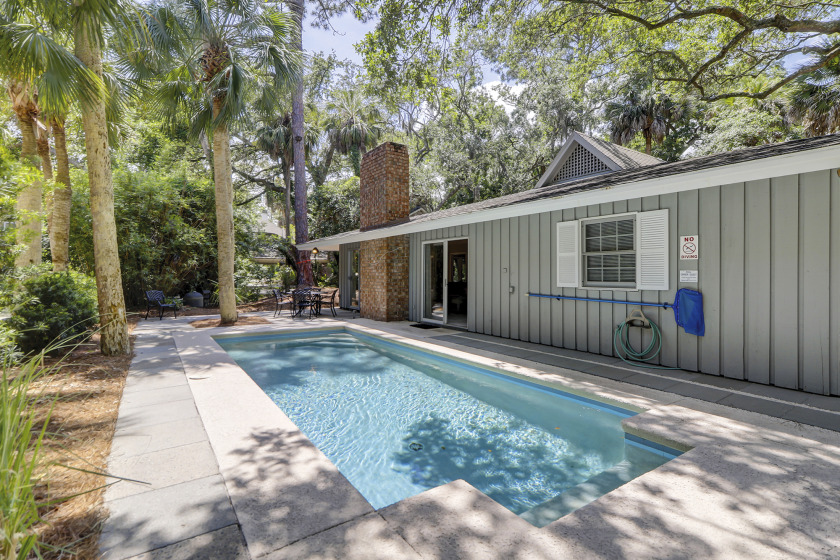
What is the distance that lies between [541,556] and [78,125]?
11.8 meters

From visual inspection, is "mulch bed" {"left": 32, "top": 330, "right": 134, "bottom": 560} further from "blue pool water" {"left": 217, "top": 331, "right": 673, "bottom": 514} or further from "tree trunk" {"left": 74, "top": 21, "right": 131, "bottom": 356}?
"blue pool water" {"left": 217, "top": 331, "right": 673, "bottom": 514}

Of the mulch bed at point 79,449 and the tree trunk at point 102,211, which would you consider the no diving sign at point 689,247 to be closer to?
the mulch bed at point 79,449

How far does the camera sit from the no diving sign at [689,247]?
4898 millimetres

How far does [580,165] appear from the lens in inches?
510

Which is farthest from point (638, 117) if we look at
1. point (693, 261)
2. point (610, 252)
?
point (693, 261)

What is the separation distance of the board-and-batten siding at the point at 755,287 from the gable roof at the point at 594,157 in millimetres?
6781

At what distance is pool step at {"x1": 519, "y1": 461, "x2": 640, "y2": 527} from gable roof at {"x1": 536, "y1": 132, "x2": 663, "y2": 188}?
10261 mm

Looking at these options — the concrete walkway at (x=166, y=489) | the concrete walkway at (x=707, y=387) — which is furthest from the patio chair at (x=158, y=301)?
the concrete walkway at (x=707, y=387)

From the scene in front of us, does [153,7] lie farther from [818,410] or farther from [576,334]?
[818,410]

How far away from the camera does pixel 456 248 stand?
45.5 feet

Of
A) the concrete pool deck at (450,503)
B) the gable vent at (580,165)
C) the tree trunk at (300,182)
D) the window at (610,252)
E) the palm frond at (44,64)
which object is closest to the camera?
the concrete pool deck at (450,503)

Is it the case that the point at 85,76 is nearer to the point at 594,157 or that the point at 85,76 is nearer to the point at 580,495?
the point at 580,495

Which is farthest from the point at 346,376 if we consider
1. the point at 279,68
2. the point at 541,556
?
the point at 279,68

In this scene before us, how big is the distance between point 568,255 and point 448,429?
3.72 m
